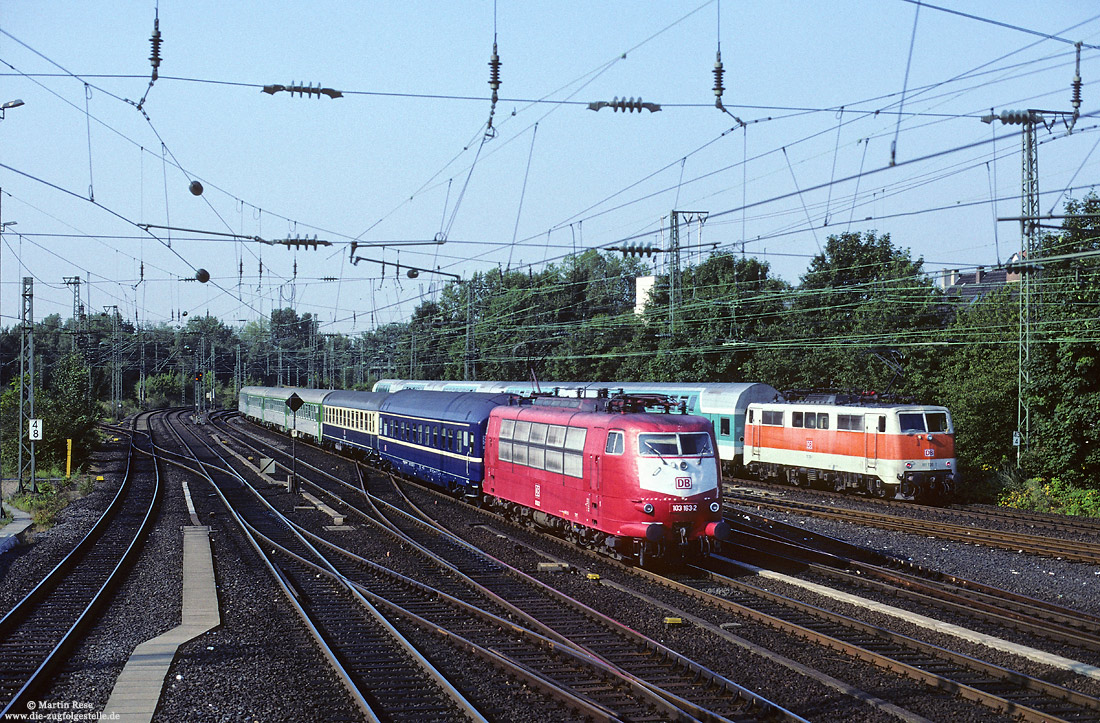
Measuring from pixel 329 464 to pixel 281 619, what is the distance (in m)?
28.7

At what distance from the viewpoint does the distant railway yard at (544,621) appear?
32.9 feet

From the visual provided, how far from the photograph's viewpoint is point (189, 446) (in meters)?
54.0

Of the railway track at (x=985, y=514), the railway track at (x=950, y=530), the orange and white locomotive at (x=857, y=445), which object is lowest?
the railway track at (x=985, y=514)

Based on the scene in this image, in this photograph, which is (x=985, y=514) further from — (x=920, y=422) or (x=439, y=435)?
(x=439, y=435)

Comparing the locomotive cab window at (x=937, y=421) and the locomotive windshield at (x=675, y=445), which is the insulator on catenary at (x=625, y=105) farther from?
the locomotive cab window at (x=937, y=421)

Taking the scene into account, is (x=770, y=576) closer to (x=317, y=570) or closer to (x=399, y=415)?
(x=317, y=570)

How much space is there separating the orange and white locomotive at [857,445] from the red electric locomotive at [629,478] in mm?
11047

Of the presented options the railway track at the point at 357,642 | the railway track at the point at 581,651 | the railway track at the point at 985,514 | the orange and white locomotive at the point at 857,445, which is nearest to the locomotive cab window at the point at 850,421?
the orange and white locomotive at the point at 857,445

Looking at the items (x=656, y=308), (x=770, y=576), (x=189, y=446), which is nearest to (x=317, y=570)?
(x=770, y=576)

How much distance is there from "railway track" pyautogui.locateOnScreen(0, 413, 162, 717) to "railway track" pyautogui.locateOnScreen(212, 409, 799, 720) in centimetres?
455

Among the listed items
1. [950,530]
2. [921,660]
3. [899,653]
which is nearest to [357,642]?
[899,653]

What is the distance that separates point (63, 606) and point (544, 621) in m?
8.06

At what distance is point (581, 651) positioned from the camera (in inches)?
458

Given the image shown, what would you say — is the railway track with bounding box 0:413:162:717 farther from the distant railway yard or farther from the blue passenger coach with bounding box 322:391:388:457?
the blue passenger coach with bounding box 322:391:388:457
